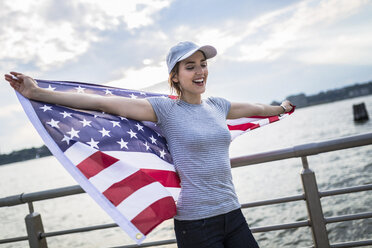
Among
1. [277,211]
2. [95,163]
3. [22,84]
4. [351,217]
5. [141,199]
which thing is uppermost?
[22,84]

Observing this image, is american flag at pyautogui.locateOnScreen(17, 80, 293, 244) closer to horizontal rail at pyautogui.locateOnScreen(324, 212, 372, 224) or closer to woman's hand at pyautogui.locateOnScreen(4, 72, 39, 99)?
woman's hand at pyautogui.locateOnScreen(4, 72, 39, 99)

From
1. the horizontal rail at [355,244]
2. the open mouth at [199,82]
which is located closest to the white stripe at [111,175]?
the open mouth at [199,82]

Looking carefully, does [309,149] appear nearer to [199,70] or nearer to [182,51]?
[199,70]

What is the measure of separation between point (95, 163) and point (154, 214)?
19.5 inches

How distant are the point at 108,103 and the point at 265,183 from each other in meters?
19.9

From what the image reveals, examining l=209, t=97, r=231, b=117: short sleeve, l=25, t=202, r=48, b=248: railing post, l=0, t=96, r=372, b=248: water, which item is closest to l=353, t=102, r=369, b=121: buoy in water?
l=0, t=96, r=372, b=248: water

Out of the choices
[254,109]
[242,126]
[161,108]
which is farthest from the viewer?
[242,126]

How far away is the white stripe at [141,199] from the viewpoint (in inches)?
75.2

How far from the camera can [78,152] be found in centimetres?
196

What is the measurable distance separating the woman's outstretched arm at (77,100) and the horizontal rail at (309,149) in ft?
3.39

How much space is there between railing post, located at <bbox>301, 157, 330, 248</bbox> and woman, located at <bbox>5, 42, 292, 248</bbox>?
0.89 meters

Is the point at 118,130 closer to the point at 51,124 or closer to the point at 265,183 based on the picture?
the point at 51,124

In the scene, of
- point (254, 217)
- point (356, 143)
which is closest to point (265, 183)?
point (254, 217)

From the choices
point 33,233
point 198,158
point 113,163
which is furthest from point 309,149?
point 33,233
